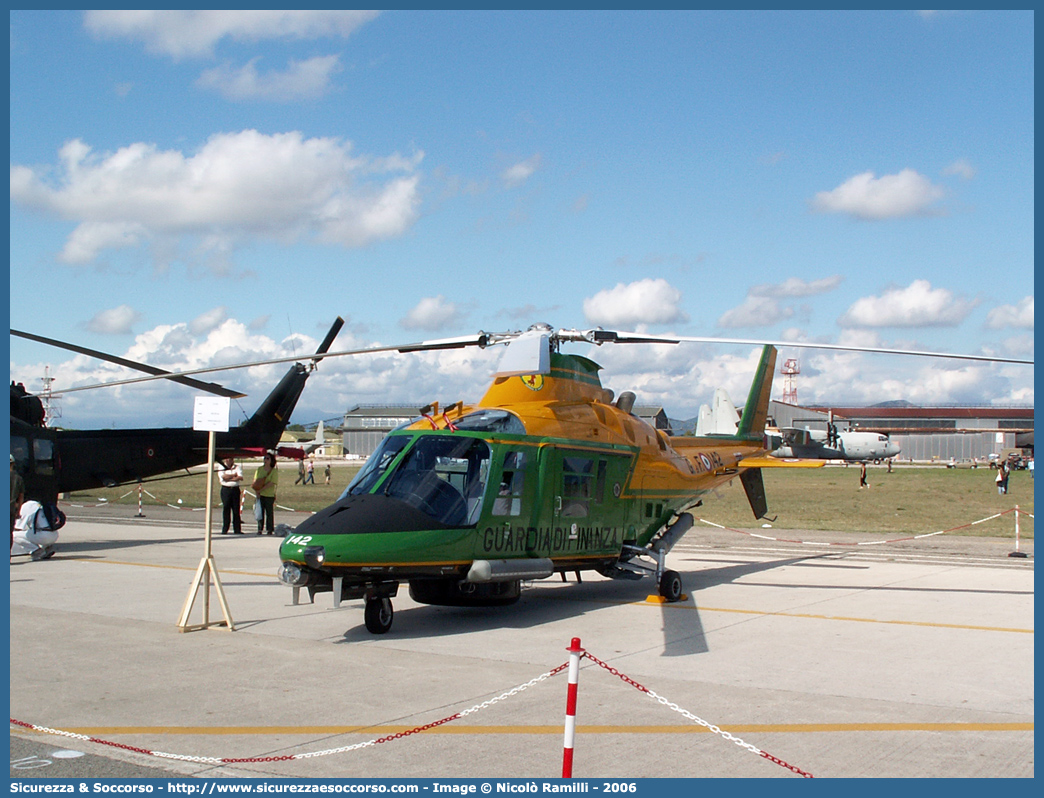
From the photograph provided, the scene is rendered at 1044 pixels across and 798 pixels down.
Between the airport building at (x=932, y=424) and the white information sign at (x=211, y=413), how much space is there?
9580cm

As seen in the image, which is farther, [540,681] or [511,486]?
[511,486]

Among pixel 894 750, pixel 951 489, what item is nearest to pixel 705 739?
pixel 894 750

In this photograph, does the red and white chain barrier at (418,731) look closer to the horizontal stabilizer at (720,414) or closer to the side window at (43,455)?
the side window at (43,455)

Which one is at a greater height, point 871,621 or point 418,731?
point 418,731

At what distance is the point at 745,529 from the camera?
2509 cm

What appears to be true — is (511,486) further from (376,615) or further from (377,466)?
(376,615)

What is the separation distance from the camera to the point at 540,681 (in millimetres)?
7750

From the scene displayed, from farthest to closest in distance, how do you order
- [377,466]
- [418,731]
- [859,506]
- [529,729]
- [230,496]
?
[859,506] → [230,496] → [377,466] → [529,729] → [418,731]

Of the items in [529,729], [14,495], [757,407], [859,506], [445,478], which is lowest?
[859,506]

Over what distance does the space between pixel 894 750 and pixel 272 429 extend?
802 inches

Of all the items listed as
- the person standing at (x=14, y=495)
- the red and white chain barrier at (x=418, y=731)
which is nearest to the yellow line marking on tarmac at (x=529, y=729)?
the red and white chain barrier at (x=418, y=731)

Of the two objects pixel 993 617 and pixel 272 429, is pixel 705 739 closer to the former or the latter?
pixel 993 617

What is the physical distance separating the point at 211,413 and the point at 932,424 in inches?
5774

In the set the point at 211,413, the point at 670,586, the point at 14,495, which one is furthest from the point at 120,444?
the point at 670,586
